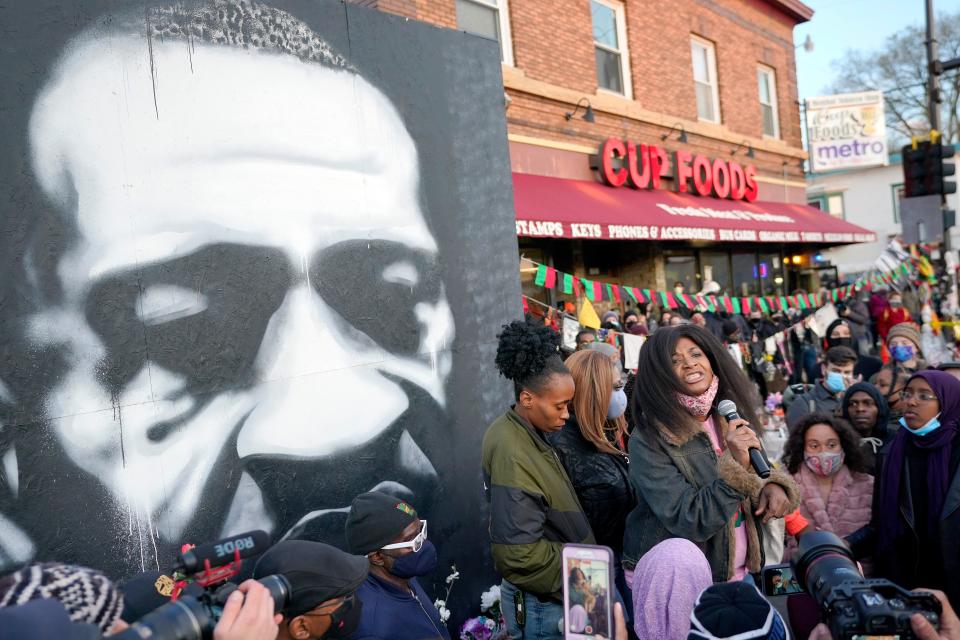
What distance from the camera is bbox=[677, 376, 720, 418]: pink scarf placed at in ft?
9.32

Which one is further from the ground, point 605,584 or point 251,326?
point 251,326

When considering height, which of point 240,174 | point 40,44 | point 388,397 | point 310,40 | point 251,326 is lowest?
point 388,397

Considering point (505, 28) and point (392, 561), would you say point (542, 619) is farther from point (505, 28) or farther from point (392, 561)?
point (505, 28)

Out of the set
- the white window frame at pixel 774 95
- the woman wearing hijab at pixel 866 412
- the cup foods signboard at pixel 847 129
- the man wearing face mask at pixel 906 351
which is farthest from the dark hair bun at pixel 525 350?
the cup foods signboard at pixel 847 129

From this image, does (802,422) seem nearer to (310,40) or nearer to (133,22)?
(310,40)

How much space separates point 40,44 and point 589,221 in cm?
743

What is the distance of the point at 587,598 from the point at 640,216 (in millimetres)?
9432

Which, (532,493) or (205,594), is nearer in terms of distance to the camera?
(205,594)

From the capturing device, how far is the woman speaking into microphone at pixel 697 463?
102 inches

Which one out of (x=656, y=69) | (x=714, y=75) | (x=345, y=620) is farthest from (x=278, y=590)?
(x=714, y=75)

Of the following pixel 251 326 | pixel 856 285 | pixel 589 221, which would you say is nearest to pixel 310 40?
pixel 251 326

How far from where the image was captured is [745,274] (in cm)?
1609

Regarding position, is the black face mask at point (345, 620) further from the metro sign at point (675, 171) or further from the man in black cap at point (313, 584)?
the metro sign at point (675, 171)

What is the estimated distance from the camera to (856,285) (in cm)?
1366
